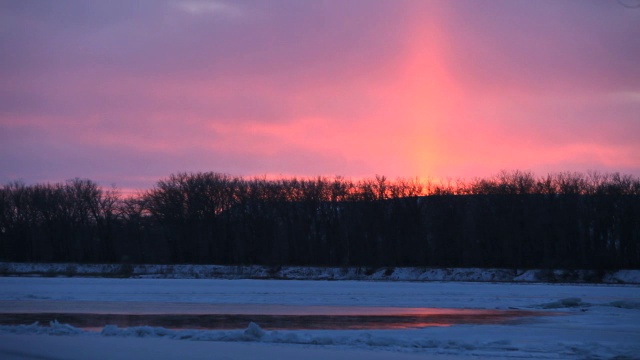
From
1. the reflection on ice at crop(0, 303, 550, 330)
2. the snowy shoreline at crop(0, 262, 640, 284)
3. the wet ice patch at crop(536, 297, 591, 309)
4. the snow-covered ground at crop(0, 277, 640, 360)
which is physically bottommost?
the snow-covered ground at crop(0, 277, 640, 360)

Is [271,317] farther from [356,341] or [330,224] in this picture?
[330,224]

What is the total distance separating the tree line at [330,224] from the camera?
226 feet

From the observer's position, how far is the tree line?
6875cm

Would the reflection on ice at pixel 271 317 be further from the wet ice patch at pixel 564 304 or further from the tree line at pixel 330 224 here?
the tree line at pixel 330 224

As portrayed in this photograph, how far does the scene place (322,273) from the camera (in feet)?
227

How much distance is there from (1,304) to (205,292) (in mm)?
11408

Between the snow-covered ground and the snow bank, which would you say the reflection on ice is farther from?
the snow bank

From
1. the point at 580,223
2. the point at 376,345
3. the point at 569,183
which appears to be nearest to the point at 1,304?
the point at 376,345

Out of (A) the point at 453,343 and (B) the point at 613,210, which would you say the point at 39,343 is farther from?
(B) the point at 613,210

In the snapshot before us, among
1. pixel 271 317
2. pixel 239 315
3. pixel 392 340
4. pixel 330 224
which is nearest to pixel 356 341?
pixel 392 340

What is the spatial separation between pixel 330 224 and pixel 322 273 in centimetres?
1753

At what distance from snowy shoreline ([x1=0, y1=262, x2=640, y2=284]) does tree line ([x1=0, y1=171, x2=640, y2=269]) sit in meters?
3.97

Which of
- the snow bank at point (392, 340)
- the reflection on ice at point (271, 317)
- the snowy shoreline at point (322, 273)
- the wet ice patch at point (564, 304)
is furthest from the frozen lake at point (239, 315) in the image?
the snowy shoreline at point (322, 273)

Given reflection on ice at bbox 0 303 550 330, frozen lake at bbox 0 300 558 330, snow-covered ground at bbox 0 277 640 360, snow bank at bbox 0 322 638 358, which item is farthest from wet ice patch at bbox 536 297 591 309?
snow bank at bbox 0 322 638 358
